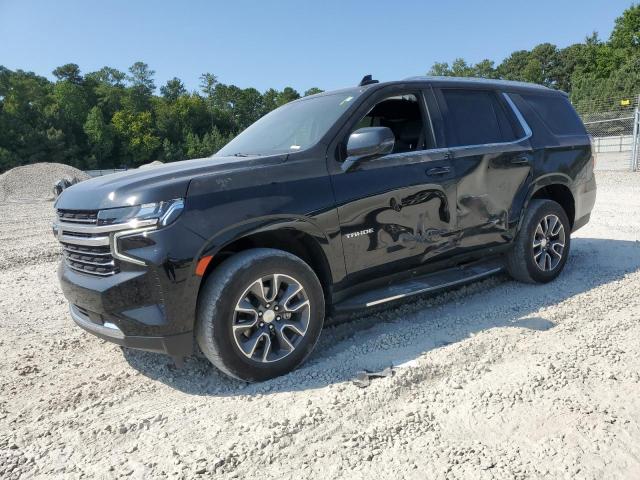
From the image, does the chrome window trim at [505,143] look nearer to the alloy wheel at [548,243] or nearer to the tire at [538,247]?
the tire at [538,247]

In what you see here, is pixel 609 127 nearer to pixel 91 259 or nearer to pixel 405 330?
pixel 405 330

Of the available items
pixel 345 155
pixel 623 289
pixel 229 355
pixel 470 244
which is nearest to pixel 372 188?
pixel 345 155

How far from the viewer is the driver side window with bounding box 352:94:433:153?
4.07 metres

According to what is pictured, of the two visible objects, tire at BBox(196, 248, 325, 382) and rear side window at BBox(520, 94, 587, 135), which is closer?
tire at BBox(196, 248, 325, 382)

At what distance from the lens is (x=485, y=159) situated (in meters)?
4.27

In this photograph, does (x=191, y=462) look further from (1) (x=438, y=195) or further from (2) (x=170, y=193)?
(1) (x=438, y=195)

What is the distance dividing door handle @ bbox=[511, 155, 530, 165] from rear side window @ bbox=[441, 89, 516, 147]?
0.20 m

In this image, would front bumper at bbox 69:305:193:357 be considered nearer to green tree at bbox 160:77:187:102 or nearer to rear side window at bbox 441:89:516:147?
rear side window at bbox 441:89:516:147

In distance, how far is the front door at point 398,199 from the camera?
3.46 m

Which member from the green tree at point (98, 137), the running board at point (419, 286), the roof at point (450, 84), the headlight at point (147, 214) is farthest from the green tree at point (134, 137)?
the headlight at point (147, 214)

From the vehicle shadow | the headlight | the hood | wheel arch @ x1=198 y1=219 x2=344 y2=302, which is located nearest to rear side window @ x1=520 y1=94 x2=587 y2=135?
the vehicle shadow

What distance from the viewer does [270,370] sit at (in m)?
3.13

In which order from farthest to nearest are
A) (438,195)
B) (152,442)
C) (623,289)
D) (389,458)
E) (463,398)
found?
(623,289) → (438,195) → (463,398) → (152,442) → (389,458)

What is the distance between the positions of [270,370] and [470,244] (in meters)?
2.13
